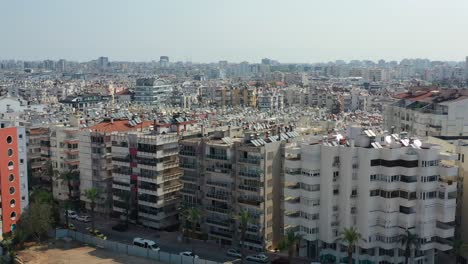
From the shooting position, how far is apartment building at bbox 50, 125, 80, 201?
72.6m

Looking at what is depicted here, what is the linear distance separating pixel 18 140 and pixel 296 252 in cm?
3299

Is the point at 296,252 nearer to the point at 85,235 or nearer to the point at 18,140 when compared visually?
the point at 85,235

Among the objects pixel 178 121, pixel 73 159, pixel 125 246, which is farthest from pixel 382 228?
pixel 73 159

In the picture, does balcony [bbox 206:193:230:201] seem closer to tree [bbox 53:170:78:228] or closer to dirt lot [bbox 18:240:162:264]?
dirt lot [bbox 18:240:162:264]

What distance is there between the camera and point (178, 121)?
69500mm

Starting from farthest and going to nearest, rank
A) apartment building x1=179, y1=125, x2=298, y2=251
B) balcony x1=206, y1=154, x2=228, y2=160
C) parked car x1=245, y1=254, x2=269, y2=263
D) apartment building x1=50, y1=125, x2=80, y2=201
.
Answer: apartment building x1=50, y1=125, x2=80, y2=201, balcony x1=206, y1=154, x2=228, y2=160, apartment building x1=179, y1=125, x2=298, y2=251, parked car x1=245, y1=254, x2=269, y2=263

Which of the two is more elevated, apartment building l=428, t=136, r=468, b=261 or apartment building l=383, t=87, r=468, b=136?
apartment building l=383, t=87, r=468, b=136

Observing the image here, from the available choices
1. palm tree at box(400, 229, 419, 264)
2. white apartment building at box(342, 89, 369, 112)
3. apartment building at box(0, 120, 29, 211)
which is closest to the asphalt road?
apartment building at box(0, 120, 29, 211)

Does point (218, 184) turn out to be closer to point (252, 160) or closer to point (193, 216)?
point (193, 216)

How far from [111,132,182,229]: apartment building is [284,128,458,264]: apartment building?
1683 centimetres

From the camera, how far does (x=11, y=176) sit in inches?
2462

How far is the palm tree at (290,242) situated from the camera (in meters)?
50.2

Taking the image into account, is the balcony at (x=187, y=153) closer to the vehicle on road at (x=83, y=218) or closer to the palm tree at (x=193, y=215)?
the palm tree at (x=193, y=215)

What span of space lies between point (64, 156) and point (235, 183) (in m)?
27.7
